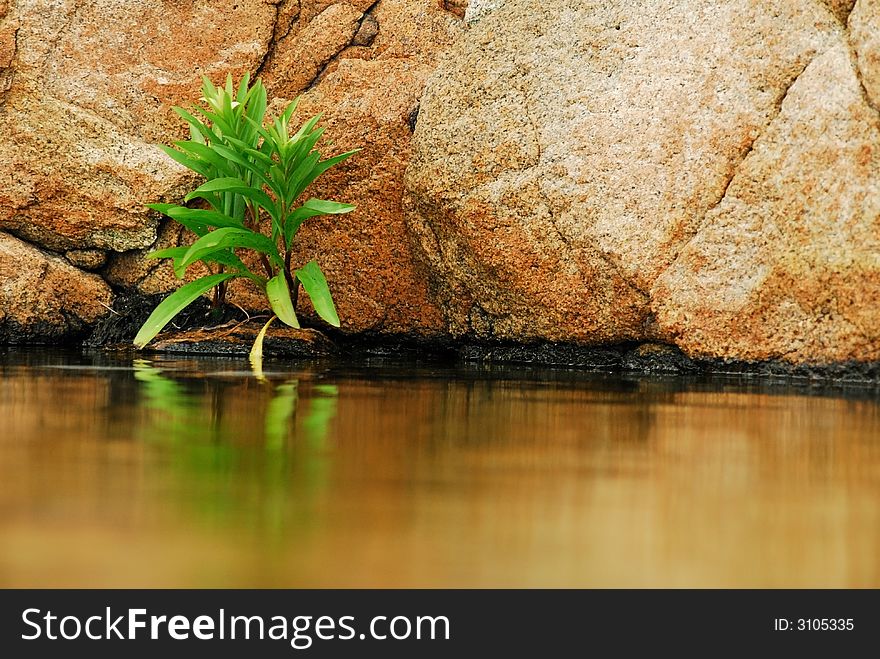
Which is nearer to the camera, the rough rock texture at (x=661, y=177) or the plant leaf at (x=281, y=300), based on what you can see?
the rough rock texture at (x=661, y=177)

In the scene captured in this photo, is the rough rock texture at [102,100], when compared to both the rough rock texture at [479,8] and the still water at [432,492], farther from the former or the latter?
the still water at [432,492]

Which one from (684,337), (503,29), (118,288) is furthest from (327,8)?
(684,337)

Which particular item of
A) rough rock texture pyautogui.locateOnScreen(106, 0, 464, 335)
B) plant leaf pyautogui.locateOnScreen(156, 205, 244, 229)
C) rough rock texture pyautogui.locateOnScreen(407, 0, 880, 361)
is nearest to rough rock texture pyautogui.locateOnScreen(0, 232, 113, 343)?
rough rock texture pyautogui.locateOnScreen(106, 0, 464, 335)

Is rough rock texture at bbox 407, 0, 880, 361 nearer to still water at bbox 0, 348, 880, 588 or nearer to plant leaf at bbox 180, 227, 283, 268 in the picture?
plant leaf at bbox 180, 227, 283, 268

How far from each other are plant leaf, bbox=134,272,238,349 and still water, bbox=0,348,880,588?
5.08 ft

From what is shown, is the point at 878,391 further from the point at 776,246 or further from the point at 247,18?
the point at 247,18

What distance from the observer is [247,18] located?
198 inches

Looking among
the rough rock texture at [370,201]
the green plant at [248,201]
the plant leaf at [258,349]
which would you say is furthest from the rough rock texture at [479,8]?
the plant leaf at [258,349]

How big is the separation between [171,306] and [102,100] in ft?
4.43

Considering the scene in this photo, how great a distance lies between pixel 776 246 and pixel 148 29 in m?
3.30

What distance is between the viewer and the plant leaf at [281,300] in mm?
4074

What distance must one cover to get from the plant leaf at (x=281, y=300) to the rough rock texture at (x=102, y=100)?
2.94 feet

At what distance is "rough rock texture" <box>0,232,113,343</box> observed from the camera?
473 cm

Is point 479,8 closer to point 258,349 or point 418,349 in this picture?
point 418,349
